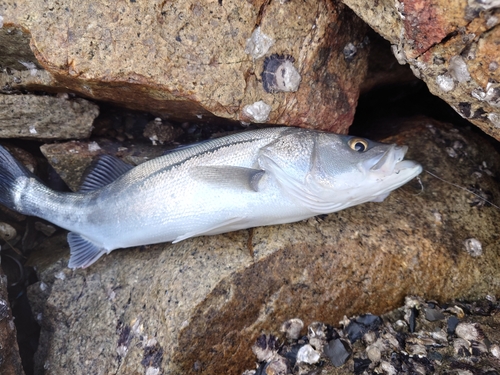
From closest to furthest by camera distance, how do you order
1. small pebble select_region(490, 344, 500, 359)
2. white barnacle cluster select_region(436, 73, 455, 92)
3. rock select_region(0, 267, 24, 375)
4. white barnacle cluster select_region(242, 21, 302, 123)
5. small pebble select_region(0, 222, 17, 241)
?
white barnacle cluster select_region(436, 73, 455, 92) < small pebble select_region(490, 344, 500, 359) < rock select_region(0, 267, 24, 375) < white barnacle cluster select_region(242, 21, 302, 123) < small pebble select_region(0, 222, 17, 241)

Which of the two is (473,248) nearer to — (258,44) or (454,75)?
(454,75)

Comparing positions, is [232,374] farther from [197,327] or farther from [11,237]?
[11,237]

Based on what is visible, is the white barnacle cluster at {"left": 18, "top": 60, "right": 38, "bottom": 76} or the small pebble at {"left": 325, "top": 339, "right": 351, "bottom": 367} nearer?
the small pebble at {"left": 325, "top": 339, "right": 351, "bottom": 367}

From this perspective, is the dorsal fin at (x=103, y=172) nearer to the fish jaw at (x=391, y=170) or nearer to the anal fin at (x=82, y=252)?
the anal fin at (x=82, y=252)

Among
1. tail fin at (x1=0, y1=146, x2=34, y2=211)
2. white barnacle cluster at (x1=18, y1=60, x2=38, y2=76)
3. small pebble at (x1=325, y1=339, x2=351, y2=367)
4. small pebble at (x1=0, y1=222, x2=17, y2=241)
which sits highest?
white barnacle cluster at (x1=18, y1=60, x2=38, y2=76)

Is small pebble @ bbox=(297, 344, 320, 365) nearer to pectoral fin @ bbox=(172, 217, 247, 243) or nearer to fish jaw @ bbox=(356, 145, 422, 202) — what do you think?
pectoral fin @ bbox=(172, 217, 247, 243)

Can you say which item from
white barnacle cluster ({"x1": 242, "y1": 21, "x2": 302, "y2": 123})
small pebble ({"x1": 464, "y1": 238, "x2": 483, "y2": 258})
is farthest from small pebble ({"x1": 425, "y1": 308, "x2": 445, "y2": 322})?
white barnacle cluster ({"x1": 242, "y1": 21, "x2": 302, "y2": 123})

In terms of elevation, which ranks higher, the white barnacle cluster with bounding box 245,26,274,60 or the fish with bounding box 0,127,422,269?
the white barnacle cluster with bounding box 245,26,274,60

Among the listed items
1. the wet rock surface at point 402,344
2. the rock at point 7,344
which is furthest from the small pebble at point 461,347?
the rock at point 7,344
